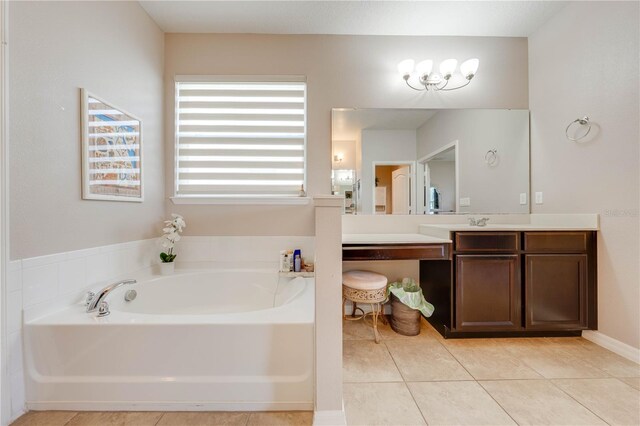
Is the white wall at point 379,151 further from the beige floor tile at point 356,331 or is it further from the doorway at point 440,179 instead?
the beige floor tile at point 356,331

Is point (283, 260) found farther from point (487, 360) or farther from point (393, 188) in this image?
point (487, 360)

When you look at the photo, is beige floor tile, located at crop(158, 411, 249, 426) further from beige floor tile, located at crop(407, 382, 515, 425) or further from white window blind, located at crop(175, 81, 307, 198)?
white window blind, located at crop(175, 81, 307, 198)

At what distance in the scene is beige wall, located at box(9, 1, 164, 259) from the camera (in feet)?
3.88

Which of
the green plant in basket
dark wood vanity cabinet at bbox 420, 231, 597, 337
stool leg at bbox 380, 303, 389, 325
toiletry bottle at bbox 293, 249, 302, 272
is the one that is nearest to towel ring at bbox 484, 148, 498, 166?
dark wood vanity cabinet at bbox 420, 231, 597, 337

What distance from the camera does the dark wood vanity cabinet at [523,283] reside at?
6.03 ft

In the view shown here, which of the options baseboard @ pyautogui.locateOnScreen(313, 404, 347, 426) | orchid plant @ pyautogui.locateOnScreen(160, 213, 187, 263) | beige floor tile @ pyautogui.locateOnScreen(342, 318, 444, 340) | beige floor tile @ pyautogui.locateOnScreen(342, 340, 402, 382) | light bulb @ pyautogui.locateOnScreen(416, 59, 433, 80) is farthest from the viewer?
light bulb @ pyautogui.locateOnScreen(416, 59, 433, 80)

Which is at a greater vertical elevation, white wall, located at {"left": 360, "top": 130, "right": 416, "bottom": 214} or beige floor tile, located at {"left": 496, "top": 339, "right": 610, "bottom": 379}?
white wall, located at {"left": 360, "top": 130, "right": 416, "bottom": 214}

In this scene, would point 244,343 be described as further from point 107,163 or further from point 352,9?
point 352,9

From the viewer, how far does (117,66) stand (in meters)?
1.76

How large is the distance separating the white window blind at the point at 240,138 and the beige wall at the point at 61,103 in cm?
44

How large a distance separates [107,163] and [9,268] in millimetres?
781

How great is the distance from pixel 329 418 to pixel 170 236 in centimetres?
175

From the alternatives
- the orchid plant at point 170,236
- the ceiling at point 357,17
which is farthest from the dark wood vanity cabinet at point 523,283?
the orchid plant at point 170,236

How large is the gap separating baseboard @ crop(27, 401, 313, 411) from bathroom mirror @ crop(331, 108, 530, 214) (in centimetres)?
159
